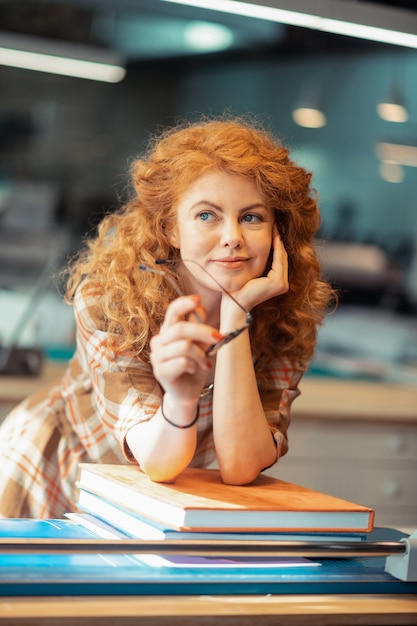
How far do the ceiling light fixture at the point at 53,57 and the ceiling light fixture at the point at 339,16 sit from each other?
10.9 ft

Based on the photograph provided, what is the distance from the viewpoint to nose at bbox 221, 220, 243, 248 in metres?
1.13

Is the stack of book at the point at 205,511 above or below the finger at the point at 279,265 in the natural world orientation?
below

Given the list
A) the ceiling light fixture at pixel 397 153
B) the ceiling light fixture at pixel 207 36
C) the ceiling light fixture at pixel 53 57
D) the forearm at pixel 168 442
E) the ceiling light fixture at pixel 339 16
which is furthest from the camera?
the ceiling light fixture at pixel 207 36

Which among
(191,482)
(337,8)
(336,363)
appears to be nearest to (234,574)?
(191,482)

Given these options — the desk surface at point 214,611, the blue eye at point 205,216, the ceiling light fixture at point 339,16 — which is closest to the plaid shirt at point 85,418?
the blue eye at point 205,216

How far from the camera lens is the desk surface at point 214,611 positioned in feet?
2.61

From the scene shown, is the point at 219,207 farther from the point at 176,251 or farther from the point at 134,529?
the point at 134,529

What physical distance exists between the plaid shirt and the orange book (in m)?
0.10

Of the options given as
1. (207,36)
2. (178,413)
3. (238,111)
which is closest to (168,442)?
(178,413)

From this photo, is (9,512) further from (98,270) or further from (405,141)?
(405,141)

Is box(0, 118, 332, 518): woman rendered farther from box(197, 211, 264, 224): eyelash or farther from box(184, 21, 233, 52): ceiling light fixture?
box(184, 21, 233, 52): ceiling light fixture

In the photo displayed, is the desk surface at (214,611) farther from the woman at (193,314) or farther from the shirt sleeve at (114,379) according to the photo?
the shirt sleeve at (114,379)

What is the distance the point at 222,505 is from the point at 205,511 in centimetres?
3

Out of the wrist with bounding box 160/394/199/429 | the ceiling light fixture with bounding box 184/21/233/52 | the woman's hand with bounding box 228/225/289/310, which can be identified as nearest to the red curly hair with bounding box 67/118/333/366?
the woman's hand with bounding box 228/225/289/310
